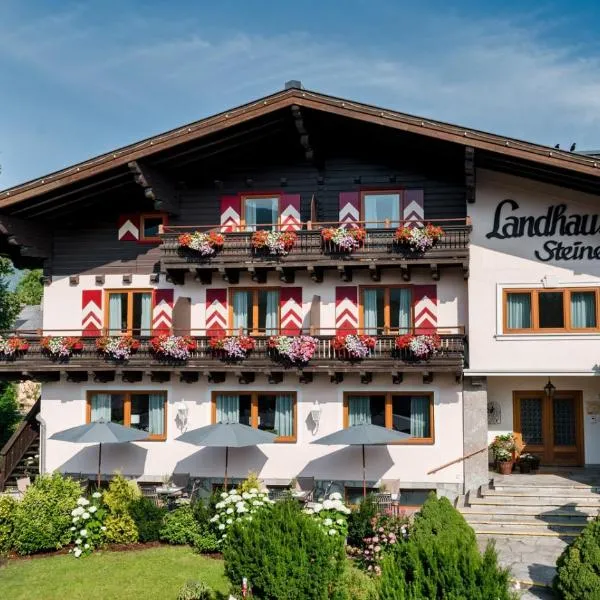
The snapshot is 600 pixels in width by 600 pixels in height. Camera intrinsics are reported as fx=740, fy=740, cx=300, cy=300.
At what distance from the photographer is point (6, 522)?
53.5 ft

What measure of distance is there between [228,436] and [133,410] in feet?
13.7

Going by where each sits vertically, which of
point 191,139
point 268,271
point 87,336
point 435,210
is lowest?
point 87,336

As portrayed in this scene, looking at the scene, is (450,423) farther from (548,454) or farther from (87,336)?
(87,336)

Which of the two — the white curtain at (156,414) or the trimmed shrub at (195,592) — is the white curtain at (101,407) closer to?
the white curtain at (156,414)

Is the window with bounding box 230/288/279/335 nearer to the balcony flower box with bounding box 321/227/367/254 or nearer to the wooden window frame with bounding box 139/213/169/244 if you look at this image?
the balcony flower box with bounding box 321/227/367/254

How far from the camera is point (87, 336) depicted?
2084 centimetres

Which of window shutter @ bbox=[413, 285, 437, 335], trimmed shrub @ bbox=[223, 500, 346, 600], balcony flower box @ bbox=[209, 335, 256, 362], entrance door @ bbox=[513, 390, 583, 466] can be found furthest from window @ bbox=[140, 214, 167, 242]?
trimmed shrub @ bbox=[223, 500, 346, 600]

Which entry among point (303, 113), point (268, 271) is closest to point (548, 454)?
point (268, 271)

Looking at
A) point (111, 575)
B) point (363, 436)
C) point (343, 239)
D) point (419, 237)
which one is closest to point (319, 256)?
point (343, 239)

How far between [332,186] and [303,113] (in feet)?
7.38

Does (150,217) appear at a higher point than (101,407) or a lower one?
higher

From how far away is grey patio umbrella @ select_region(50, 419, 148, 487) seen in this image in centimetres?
1848

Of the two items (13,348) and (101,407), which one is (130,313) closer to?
(101,407)

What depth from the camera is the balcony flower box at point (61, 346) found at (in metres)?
20.3
